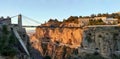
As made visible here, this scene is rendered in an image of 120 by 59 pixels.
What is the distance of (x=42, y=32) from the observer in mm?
76125

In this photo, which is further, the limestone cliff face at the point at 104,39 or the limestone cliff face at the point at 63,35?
the limestone cliff face at the point at 63,35

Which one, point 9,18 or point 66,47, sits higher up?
point 9,18

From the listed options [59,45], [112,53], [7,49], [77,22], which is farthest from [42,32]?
[7,49]

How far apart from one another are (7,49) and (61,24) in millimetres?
51323

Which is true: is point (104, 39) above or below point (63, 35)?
below

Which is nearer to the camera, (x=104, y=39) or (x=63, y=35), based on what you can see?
(x=104, y=39)

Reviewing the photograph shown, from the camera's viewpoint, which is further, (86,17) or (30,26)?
(86,17)

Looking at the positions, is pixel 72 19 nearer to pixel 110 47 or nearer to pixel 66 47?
pixel 66 47

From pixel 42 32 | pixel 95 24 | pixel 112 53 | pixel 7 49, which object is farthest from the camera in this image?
pixel 42 32

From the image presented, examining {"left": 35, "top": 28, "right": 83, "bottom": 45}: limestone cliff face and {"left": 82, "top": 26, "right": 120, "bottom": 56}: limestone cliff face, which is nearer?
{"left": 82, "top": 26, "right": 120, "bottom": 56}: limestone cliff face

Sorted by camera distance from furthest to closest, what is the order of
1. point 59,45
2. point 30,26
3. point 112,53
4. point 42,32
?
point 42,32, point 59,45, point 112,53, point 30,26

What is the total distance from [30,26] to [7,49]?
15.6 meters

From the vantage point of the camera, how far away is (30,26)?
3073 centimetres

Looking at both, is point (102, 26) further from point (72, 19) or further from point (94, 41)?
point (72, 19)
